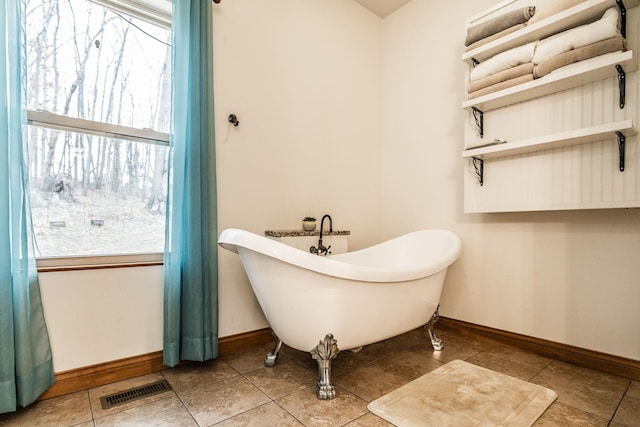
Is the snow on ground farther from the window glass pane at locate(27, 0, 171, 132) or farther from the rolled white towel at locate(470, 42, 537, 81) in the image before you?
the rolled white towel at locate(470, 42, 537, 81)

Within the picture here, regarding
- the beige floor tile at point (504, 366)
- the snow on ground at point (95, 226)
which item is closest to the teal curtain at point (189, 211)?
the snow on ground at point (95, 226)

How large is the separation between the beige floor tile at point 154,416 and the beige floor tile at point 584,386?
1.62m

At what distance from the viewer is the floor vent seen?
1453 millimetres

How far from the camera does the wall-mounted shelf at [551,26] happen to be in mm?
1632

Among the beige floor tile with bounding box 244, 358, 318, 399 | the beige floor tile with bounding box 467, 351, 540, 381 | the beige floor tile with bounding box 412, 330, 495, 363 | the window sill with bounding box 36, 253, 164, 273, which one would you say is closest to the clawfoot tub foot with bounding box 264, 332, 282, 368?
the beige floor tile with bounding box 244, 358, 318, 399

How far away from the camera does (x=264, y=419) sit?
133cm

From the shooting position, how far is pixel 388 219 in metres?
2.94

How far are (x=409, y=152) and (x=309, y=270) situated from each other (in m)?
1.77

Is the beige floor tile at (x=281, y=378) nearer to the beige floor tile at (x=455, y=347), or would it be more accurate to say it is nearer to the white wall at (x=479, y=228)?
the beige floor tile at (x=455, y=347)

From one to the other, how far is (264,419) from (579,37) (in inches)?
89.8

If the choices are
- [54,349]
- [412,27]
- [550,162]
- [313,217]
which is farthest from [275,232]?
[412,27]

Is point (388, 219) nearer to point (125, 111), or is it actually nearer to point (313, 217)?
point (313, 217)

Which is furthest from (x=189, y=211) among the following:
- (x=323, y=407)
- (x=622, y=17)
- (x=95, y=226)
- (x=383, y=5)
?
(x=383, y=5)

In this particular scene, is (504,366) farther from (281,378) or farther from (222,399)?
Answer: (222,399)
